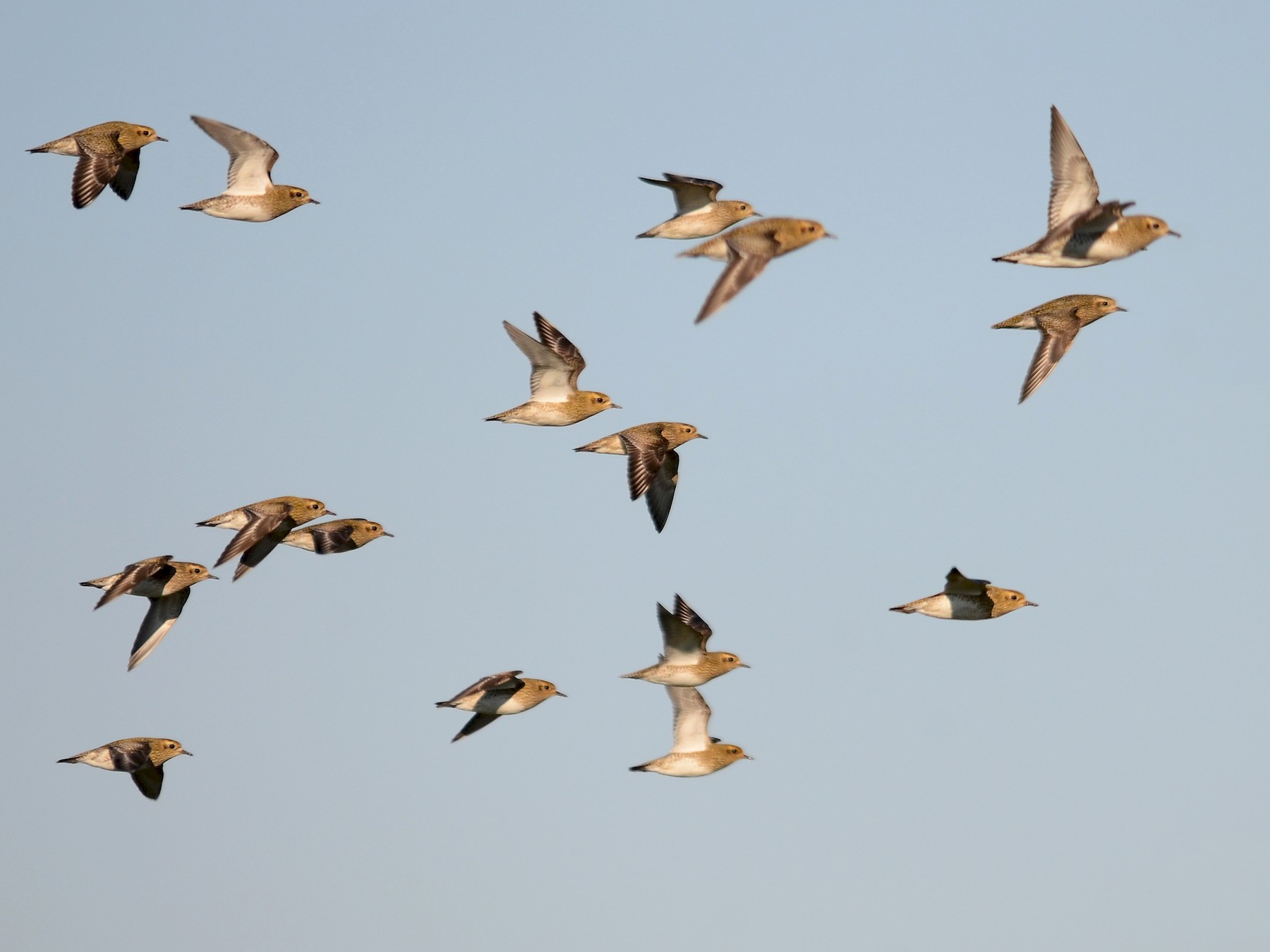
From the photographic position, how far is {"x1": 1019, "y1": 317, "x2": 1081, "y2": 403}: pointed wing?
29875mm

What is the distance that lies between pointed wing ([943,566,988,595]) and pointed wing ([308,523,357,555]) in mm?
8874

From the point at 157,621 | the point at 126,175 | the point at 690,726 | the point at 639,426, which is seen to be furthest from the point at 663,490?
the point at 126,175

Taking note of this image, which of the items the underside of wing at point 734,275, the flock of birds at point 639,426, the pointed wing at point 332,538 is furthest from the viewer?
the pointed wing at point 332,538

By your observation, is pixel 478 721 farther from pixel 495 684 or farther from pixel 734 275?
pixel 734 275

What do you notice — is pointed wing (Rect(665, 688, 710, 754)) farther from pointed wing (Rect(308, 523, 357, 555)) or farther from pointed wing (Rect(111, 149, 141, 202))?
pointed wing (Rect(111, 149, 141, 202))

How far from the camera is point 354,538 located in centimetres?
3231

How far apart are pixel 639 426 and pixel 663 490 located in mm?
1461

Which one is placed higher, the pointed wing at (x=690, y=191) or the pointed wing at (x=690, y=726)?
the pointed wing at (x=690, y=191)

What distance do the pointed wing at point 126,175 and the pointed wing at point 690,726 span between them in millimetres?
10972

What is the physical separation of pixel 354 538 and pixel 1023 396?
10181mm

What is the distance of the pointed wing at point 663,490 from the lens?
33.1 m

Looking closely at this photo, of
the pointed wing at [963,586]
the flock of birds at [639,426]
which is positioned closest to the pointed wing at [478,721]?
the flock of birds at [639,426]

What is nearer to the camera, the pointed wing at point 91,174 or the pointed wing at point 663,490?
the pointed wing at point 91,174

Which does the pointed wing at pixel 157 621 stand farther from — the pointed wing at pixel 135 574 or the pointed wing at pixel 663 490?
the pointed wing at pixel 663 490
